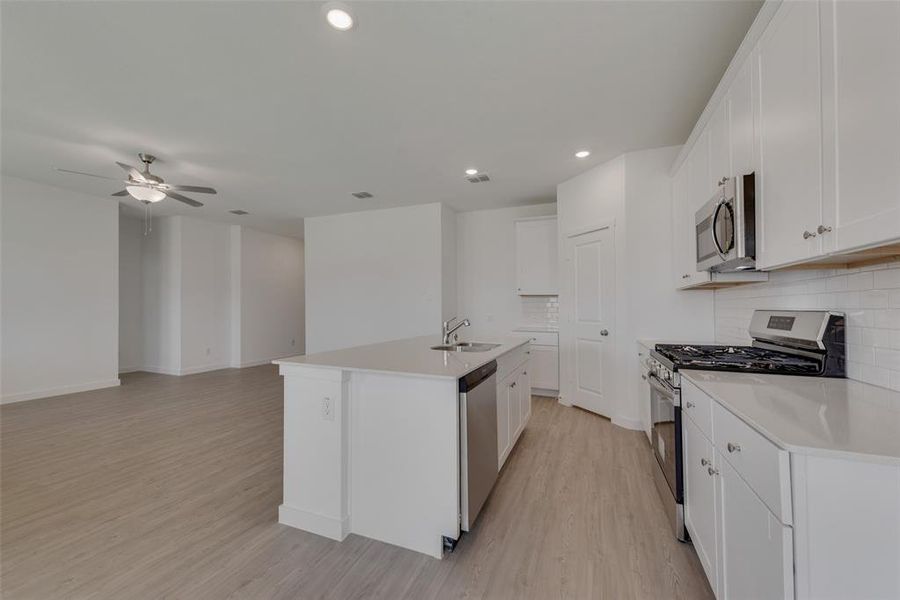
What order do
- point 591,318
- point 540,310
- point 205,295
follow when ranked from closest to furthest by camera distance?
point 591,318 → point 540,310 → point 205,295

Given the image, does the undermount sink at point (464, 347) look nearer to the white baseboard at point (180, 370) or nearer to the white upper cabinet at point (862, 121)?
the white upper cabinet at point (862, 121)

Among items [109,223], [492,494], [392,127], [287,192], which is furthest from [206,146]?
[492,494]

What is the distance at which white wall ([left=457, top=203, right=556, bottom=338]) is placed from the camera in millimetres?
5363

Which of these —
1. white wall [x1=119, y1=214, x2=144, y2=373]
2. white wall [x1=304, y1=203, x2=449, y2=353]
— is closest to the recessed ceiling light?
white wall [x1=304, y1=203, x2=449, y2=353]

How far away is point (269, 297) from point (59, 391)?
Result: 3457 mm

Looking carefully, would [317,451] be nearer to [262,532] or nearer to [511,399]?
[262,532]

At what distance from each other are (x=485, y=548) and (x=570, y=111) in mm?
3130

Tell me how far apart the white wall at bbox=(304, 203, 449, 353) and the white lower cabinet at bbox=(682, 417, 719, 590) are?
3811mm

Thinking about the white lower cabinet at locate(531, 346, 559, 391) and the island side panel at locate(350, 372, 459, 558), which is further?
the white lower cabinet at locate(531, 346, 559, 391)

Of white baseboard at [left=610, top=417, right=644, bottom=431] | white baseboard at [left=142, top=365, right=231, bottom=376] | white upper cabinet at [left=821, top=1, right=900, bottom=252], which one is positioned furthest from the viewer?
white baseboard at [left=142, top=365, right=231, bottom=376]

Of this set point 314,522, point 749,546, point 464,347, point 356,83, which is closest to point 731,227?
point 749,546

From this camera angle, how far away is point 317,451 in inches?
75.1

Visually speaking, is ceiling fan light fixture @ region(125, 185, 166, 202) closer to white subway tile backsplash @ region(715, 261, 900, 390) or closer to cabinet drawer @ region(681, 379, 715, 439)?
cabinet drawer @ region(681, 379, 715, 439)

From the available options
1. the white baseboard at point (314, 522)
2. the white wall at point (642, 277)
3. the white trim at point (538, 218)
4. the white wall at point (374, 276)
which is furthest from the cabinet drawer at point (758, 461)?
the white wall at point (374, 276)
